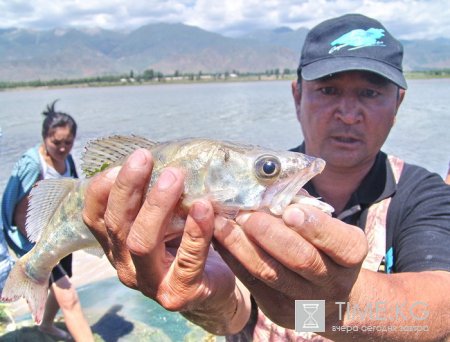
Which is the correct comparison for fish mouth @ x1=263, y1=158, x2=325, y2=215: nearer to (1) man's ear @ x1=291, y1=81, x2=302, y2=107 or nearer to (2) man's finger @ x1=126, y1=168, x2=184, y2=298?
(2) man's finger @ x1=126, y1=168, x2=184, y2=298

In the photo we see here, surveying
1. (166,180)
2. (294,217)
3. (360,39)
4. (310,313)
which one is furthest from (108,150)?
(360,39)

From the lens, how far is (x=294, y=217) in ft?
6.11

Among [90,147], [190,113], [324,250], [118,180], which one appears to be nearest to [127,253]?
[118,180]

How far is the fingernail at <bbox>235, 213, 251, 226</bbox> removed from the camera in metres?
2.05

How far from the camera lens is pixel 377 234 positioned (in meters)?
2.99

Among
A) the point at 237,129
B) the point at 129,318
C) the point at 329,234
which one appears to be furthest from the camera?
the point at 237,129

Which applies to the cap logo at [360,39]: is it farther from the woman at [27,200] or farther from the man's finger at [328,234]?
the woman at [27,200]

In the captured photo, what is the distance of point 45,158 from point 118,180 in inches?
173

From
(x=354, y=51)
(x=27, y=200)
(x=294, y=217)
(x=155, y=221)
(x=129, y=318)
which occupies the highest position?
(x=354, y=51)

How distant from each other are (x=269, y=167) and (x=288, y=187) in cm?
14

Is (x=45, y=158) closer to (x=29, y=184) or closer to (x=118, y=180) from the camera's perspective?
(x=29, y=184)

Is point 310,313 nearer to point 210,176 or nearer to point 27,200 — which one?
point 210,176

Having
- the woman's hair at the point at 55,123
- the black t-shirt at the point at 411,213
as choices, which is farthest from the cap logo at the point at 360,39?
the woman's hair at the point at 55,123

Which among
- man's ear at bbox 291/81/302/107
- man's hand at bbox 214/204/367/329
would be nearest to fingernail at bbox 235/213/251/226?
man's hand at bbox 214/204/367/329
